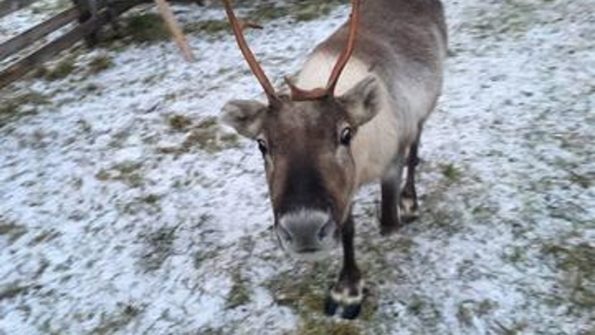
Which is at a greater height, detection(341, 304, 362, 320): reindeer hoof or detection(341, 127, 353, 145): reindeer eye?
detection(341, 127, 353, 145): reindeer eye

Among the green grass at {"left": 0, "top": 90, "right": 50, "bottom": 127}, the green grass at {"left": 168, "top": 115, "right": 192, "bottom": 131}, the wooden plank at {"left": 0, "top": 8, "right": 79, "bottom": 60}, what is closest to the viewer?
the green grass at {"left": 168, "top": 115, "right": 192, "bottom": 131}

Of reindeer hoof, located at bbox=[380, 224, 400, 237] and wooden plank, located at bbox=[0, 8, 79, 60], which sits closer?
reindeer hoof, located at bbox=[380, 224, 400, 237]

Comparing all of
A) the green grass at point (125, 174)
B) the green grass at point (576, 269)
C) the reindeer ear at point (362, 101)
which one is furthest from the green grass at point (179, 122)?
the green grass at point (576, 269)

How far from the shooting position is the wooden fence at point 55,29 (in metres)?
6.36

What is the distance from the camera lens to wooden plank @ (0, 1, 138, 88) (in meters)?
6.32

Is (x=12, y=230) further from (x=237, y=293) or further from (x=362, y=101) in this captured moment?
(x=362, y=101)

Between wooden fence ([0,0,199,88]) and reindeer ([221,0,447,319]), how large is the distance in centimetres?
318

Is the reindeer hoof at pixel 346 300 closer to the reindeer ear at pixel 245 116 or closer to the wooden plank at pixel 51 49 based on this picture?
the reindeer ear at pixel 245 116

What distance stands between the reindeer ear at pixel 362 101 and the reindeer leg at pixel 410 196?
1.25 metres

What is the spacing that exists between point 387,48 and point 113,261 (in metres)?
2.19

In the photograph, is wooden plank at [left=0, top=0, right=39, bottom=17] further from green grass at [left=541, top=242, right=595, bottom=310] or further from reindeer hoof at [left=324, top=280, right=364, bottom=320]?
green grass at [left=541, top=242, right=595, bottom=310]

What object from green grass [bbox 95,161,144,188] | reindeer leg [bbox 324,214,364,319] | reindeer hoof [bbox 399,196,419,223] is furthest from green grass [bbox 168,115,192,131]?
reindeer leg [bbox 324,214,364,319]

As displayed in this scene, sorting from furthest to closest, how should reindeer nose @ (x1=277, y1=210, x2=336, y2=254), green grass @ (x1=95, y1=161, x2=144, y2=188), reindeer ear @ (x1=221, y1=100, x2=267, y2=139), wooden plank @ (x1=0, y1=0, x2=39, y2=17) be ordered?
wooden plank @ (x1=0, y1=0, x2=39, y2=17), green grass @ (x1=95, y1=161, x2=144, y2=188), reindeer ear @ (x1=221, y1=100, x2=267, y2=139), reindeer nose @ (x1=277, y1=210, x2=336, y2=254)

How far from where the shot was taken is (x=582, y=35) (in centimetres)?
596
